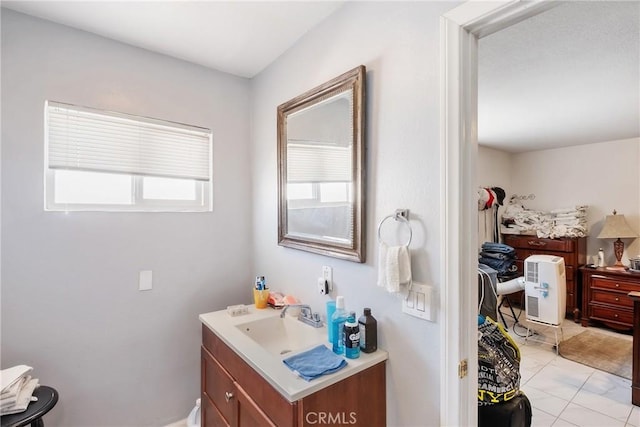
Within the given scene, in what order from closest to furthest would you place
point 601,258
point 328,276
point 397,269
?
1. point 397,269
2. point 328,276
3. point 601,258

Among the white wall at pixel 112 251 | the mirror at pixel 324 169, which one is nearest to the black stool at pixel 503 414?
the mirror at pixel 324 169

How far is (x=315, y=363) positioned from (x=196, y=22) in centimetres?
174

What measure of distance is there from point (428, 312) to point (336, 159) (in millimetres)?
809

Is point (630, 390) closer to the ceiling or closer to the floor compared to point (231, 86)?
closer to the floor

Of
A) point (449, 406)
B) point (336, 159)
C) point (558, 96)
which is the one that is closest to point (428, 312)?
point (449, 406)

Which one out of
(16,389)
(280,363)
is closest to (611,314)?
(280,363)

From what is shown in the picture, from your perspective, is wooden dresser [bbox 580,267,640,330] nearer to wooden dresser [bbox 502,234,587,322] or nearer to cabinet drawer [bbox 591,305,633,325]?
cabinet drawer [bbox 591,305,633,325]

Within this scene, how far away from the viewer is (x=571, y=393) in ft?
7.98

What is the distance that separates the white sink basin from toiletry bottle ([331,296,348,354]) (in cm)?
22


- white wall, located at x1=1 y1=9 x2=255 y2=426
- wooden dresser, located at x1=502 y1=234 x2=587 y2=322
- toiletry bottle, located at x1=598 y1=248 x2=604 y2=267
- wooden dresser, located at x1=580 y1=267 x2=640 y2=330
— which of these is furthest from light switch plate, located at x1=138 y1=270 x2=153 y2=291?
toiletry bottle, located at x1=598 y1=248 x2=604 y2=267

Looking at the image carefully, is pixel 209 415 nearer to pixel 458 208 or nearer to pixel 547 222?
pixel 458 208

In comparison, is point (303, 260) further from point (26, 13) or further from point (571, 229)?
point (571, 229)

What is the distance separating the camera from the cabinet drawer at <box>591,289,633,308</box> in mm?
3555

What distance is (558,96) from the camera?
2.46m
